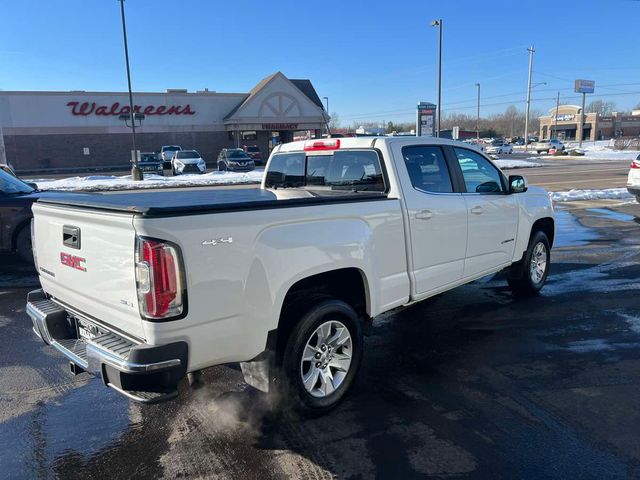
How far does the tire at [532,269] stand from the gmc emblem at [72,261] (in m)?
4.97

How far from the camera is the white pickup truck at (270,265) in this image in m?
2.79

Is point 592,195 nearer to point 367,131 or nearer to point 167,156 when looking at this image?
point 367,131

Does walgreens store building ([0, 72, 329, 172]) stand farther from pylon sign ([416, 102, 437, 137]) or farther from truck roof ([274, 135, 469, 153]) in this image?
truck roof ([274, 135, 469, 153])

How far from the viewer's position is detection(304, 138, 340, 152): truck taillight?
4.78m

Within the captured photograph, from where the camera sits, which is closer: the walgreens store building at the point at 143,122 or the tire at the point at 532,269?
the tire at the point at 532,269

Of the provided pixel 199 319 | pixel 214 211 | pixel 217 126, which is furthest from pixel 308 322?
pixel 217 126

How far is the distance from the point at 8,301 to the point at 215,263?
523cm

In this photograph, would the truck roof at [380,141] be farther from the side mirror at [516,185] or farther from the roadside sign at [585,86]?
the roadside sign at [585,86]

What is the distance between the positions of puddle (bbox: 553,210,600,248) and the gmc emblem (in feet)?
28.6

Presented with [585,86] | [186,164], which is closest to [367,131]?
[186,164]

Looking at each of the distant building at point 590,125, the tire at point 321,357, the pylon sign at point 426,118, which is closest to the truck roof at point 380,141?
the tire at point 321,357

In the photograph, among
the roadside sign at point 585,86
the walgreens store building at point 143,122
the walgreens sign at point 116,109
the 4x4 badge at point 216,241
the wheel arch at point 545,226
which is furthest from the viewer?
the roadside sign at point 585,86

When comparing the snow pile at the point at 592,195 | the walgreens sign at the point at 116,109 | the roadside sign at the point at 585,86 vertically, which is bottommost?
the snow pile at the point at 592,195

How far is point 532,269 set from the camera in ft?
21.0
